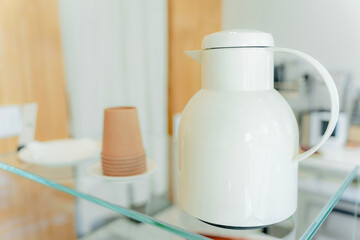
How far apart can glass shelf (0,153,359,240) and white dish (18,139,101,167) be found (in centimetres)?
2

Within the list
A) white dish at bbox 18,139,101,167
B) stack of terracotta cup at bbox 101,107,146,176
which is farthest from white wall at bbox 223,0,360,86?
stack of terracotta cup at bbox 101,107,146,176

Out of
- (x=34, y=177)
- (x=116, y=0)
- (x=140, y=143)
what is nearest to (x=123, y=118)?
(x=140, y=143)

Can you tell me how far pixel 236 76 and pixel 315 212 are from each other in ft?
0.68

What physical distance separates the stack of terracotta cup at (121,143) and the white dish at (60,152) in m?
0.15

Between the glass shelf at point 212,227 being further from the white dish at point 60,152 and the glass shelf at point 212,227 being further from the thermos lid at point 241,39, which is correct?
the thermos lid at point 241,39

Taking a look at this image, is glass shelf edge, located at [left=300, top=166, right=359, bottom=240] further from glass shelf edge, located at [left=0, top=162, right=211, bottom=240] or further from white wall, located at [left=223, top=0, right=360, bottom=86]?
white wall, located at [left=223, top=0, right=360, bottom=86]

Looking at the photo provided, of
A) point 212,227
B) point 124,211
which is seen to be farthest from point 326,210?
point 124,211

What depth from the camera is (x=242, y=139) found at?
296mm

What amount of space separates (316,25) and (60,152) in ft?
5.77

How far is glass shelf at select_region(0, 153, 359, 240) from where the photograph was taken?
0.33 metres

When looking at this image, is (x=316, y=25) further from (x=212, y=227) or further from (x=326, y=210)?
(x=212, y=227)

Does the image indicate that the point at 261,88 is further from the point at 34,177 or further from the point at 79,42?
the point at 79,42

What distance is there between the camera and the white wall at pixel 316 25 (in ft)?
5.88

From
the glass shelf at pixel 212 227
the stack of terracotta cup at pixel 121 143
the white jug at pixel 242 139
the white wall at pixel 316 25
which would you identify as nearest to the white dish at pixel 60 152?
the glass shelf at pixel 212 227
